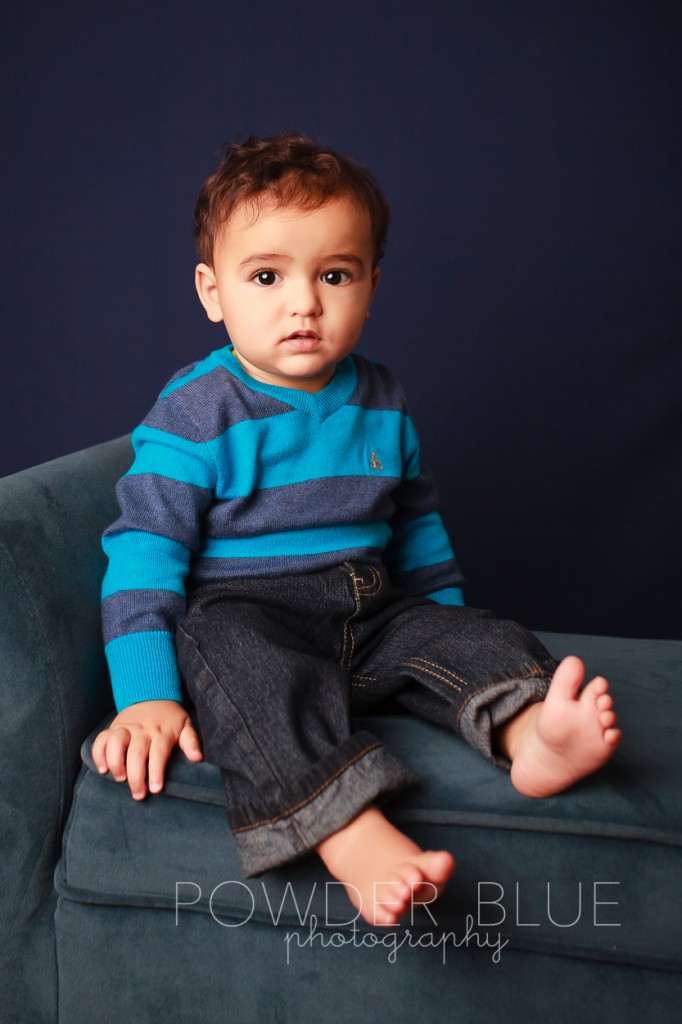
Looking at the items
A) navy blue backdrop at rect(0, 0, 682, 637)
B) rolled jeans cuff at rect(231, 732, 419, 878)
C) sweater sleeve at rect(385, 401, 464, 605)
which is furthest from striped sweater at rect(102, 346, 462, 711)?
navy blue backdrop at rect(0, 0, 682, 637)

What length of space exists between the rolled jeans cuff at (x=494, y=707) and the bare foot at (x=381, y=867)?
16 cm

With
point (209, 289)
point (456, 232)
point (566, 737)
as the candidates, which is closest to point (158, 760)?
point (566, 737)

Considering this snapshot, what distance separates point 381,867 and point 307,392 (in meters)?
0.65

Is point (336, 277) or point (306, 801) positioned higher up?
point (336, 277)

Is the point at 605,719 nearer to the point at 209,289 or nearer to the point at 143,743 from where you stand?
the point at 143,743

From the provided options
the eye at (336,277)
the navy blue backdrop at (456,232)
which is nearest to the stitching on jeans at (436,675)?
the eye at (336,277)

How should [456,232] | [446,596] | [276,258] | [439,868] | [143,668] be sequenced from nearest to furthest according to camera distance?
[439,868], [143,668], [276,258], [446,596], [456,232]

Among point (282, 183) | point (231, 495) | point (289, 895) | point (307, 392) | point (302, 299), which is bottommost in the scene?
point (289, 895)

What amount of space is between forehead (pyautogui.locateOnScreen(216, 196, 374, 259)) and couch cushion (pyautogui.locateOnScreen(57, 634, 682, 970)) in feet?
1.99

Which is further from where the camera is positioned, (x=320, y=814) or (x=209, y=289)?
(x=209, y=289)

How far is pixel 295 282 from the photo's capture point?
47.0 inches

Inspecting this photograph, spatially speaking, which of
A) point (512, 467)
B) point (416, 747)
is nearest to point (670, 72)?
point (512, 467)

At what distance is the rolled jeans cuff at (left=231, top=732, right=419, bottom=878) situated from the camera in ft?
2.94

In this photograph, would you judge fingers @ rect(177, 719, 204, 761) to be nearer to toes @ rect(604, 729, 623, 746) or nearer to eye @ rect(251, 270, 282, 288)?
toes @ rect(604, 729, 623, 746)
